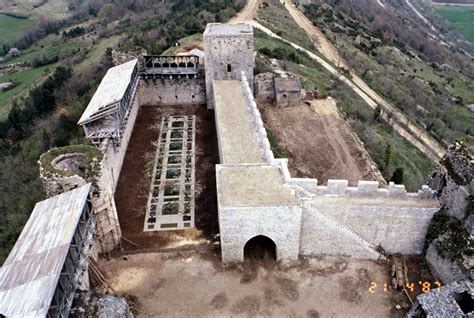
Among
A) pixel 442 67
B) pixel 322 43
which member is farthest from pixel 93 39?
pixel 442 67

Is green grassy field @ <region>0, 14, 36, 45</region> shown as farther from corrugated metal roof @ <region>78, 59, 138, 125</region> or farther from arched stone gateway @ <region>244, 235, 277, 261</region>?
arched stone gateway @ <region>244, 235, 277, 261</region>

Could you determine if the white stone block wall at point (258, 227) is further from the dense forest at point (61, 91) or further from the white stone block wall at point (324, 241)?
the dense forest at point (61, 91)

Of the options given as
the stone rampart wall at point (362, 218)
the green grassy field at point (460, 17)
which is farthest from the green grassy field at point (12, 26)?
the green grassy field at point (460, 17)

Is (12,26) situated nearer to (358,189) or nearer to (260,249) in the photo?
(260,249)

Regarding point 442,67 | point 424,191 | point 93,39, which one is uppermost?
point 424,191

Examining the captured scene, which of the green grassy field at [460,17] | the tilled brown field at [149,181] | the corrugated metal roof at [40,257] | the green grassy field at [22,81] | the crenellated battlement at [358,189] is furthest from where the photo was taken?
the green grassy field at [460,17]

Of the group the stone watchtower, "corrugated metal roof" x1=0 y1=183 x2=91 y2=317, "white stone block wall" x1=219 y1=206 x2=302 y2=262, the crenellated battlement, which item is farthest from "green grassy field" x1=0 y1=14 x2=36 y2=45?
the crenellated battlement

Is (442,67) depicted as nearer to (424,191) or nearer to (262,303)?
(424,191)

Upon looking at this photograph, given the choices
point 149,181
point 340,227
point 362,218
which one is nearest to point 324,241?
point 340,227
